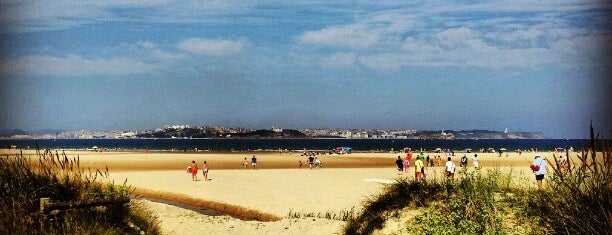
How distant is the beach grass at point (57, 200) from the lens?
27.0ft

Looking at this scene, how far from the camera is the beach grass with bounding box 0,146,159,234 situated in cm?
824

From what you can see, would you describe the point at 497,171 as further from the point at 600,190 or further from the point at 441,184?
the point at 600,190

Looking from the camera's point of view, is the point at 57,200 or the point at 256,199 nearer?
the point at 57,200

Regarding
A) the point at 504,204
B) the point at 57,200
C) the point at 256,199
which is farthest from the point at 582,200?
the point at 256,199

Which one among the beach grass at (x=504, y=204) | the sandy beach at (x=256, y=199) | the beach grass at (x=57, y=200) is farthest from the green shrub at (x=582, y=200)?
the beach grass at (x=57, y=200)

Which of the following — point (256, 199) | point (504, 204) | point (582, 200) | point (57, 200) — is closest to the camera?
point (582, 200)

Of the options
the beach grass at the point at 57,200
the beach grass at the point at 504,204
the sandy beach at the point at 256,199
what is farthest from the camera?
the sandy beach at the point at 256,199

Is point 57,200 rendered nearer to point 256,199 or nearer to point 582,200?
point 582,200

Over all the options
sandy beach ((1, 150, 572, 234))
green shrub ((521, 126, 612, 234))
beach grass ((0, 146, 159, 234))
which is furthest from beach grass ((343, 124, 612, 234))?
beach grass ((0, 146, 159, 234))

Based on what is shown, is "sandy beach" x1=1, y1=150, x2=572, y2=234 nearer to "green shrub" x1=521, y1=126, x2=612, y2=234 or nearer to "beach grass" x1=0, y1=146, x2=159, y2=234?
"beach grass" x1=0, y1=146, x2=159, y2=234

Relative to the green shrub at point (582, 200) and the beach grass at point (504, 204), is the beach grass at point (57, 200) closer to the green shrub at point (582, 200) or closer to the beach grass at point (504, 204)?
the beach grass at point (504, 204)

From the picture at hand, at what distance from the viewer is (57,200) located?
9766mm

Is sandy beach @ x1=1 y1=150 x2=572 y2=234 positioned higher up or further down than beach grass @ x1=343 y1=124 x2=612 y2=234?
further down

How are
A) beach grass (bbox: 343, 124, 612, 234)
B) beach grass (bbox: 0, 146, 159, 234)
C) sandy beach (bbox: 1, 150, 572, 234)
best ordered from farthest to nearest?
sandy beach (bbox: 1, 150, 572, 234) < beach grass (bbox: 0, 146, 159, 234) < beach grass (bbox: 343, 124, 612, 234)
